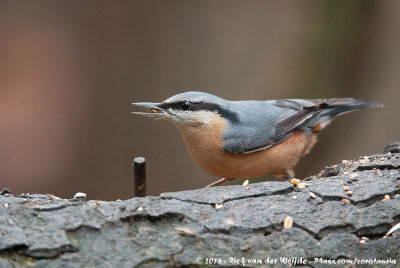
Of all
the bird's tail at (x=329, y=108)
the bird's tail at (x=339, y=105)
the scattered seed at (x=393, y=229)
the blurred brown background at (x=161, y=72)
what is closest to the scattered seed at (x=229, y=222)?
the scattered seed at (x=393, y=229)

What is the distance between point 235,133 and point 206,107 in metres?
0.29

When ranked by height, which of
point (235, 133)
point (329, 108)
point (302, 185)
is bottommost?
point (302, 185)

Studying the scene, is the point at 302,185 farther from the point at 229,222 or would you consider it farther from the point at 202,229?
the point at 202,229

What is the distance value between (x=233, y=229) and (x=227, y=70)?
450 cm

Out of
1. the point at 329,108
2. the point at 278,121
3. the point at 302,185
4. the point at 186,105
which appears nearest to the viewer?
the point at 302,185

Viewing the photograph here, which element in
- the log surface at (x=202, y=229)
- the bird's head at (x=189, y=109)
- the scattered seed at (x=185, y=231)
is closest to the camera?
the log surface at (x=202, y=229)

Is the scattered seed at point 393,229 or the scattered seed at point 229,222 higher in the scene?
the scattered seed at point 229,222

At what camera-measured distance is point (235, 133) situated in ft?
13.4

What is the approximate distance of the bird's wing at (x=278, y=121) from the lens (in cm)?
407

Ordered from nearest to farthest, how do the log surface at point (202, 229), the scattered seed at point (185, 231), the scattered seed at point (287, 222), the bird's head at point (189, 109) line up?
the log surface at point (202, 229)
the scattered seed at point (185, 231)
the scattered seed at point (287, 222)
the bird's head at point (189, 109)

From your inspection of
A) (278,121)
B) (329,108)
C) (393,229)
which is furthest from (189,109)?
(393,229)

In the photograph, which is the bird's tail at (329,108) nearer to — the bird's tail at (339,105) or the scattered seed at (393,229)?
the bird's tail at (339,105)

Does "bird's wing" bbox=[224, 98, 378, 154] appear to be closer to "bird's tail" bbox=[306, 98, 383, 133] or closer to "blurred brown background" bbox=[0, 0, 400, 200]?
"bird's tail" bbox=[306, 98, 383, 133]

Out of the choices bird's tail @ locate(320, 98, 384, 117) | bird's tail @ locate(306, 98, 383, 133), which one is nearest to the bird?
bird's tail @ locate(306, 98, 383, 133)
